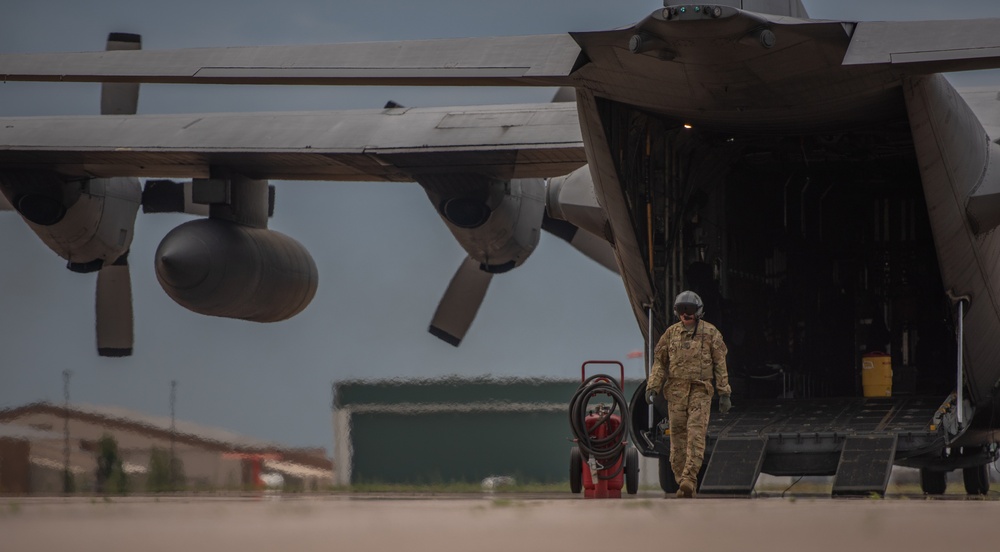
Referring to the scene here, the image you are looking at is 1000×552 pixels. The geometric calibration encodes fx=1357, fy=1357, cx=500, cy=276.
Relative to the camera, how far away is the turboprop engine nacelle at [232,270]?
14.9 metres

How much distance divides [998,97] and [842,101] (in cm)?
392

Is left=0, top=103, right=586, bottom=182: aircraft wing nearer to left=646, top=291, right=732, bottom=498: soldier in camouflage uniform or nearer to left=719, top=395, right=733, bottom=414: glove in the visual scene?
left=646, top=291, right=732, bottom=498: soldier in camouflage uniform

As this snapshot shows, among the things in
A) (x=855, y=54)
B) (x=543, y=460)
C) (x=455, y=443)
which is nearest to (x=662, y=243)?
(x=855, y=54)

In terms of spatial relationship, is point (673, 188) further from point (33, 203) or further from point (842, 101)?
point (33, 203)

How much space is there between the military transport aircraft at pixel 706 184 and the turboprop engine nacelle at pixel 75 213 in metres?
0.04

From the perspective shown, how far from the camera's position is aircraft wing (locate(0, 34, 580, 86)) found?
9602mm

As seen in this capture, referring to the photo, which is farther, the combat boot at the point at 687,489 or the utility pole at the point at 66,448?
the utility pole at the point at 66,448

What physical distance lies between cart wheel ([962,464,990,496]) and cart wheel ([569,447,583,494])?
516 centimetres

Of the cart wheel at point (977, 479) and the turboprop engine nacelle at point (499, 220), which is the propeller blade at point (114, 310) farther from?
the cart wheel at point (977, 479)

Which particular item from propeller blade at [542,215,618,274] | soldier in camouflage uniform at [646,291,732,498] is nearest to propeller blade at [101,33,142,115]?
propeller blade at [542,215,618,274]

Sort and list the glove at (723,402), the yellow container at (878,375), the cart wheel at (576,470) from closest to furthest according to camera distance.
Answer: the glove at (723,402) < the cart wheel at (576,470) < the yellow container at (878,375)

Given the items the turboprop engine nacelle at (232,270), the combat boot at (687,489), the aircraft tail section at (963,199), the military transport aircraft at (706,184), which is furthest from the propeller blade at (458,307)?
the combat boot at (687,489)

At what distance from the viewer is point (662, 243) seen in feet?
41.0

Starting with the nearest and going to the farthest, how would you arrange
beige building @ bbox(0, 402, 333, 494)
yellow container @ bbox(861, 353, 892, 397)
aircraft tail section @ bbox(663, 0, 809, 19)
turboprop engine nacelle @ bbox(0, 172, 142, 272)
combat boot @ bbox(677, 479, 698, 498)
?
aircraft tail section @ bbox(663, 0, 809, 19)
combat boot @ bbox(677, 479, 698, 498)
beige building @ bbox(0, 402, 333, 494)
yellow container @ bbox(861, 353, 892, 397)
turboprop engine nacelle @ bbox(0, 172, 142, 272)
